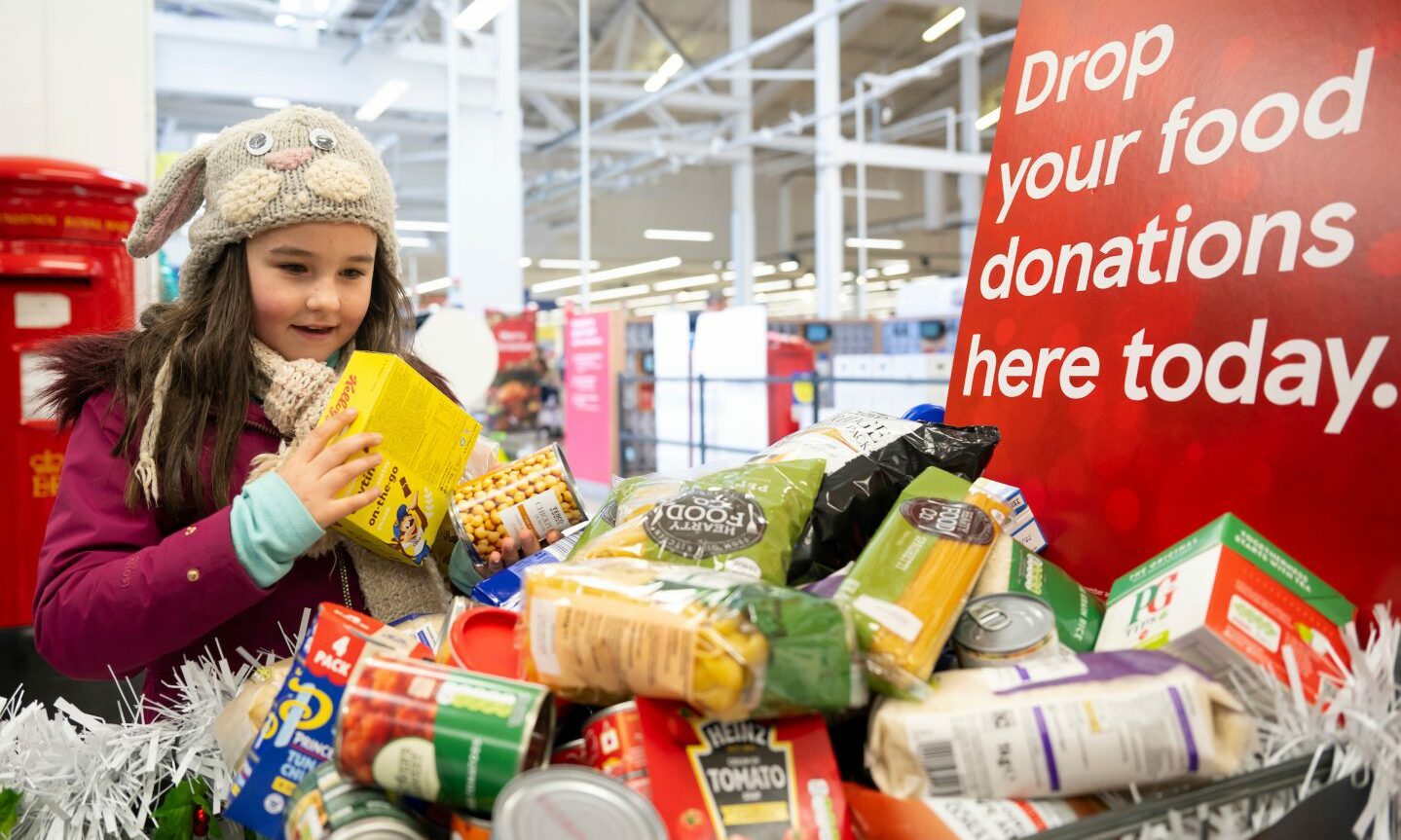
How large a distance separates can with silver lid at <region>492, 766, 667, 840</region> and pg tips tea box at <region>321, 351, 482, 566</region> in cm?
61

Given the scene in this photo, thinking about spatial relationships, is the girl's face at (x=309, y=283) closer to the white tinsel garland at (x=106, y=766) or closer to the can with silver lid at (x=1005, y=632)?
the white tinsel garland at (x=106, y=766)

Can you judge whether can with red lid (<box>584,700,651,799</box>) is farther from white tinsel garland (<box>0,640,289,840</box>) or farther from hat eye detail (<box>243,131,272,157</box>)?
hat eye detail (<box>243,131,272,157</box>)

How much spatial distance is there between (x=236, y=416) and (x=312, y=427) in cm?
13

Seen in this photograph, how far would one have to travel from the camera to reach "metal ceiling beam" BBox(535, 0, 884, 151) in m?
10.4

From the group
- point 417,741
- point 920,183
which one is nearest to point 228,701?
point 417,741

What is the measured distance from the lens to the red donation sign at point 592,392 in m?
9.30

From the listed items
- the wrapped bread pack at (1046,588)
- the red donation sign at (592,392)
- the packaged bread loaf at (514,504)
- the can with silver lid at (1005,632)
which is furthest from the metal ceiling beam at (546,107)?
the can with silver lid at (1005,632)

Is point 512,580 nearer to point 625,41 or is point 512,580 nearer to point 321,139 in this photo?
point 321,139

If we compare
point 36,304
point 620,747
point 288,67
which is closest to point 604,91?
point 288,67

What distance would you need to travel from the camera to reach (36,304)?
10.6ft

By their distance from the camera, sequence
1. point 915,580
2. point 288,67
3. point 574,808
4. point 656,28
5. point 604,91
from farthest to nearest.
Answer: point 656,28, point 604,91, point 288,67, point 915,580, point 574,808

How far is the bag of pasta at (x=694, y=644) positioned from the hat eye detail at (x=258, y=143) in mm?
874

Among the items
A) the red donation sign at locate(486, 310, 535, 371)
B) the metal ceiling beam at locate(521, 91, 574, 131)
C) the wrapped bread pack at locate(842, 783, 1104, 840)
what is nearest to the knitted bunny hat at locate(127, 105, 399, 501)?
the wrapped bread pack at locate(842, 783, 1104, 840)

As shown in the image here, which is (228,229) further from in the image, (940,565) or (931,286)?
(931,286)
